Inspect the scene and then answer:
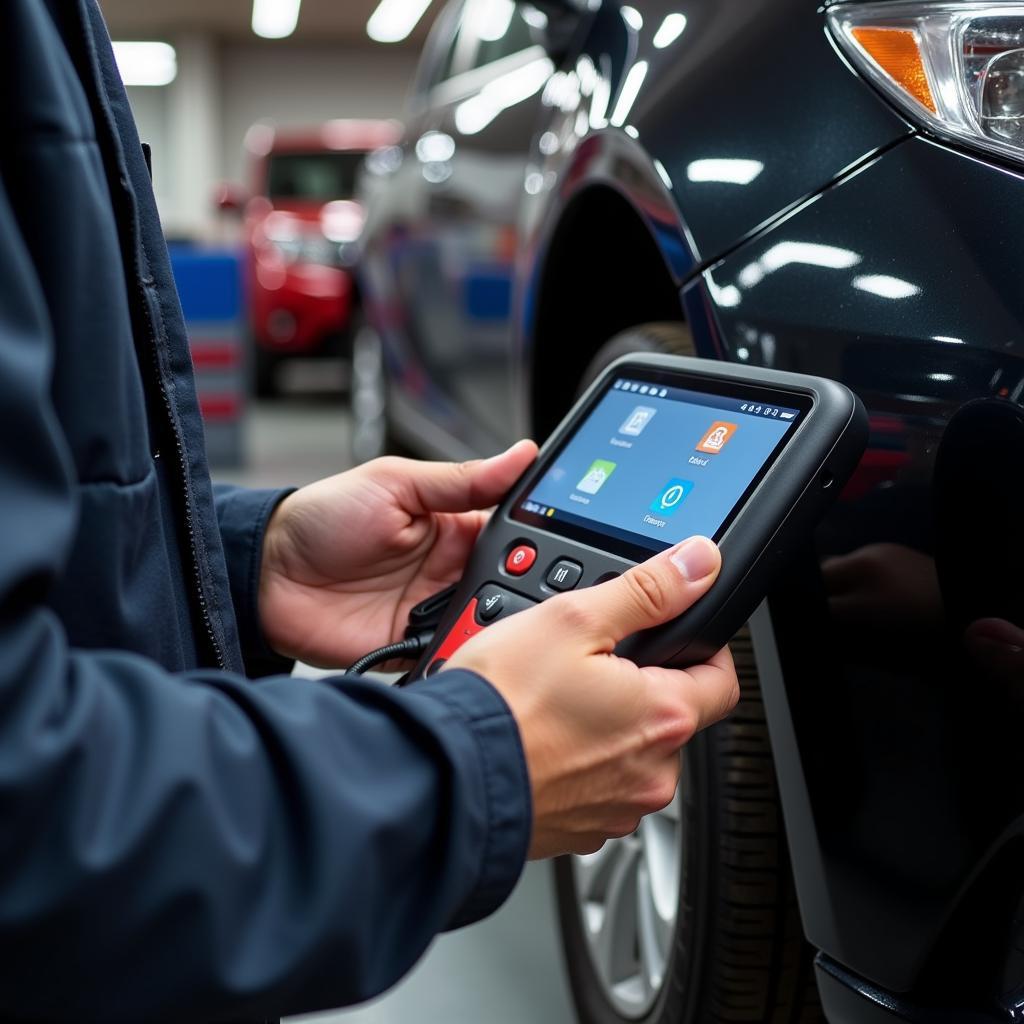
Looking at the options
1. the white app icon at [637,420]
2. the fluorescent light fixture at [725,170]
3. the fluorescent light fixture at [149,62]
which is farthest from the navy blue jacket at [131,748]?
the fluorescent light fixture at [149,62]

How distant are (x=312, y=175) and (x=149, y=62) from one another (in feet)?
30.8

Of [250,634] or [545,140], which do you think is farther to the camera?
[545,140]

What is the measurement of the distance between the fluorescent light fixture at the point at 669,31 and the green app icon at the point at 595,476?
1.35ft

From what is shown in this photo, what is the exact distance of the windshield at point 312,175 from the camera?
658 centimetres

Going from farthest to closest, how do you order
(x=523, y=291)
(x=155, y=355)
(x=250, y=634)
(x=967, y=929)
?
(x=523, y=291) < (x=250, y=634) < (x=967, y=929) < (x=155, y=355)

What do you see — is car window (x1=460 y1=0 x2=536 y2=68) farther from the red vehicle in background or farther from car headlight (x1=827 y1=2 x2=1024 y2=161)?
the red vehicle in background

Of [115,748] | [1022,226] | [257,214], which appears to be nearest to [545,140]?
[1022,226]

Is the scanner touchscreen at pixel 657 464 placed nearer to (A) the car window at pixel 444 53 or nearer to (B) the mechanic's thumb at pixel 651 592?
(B) the mechanic's thumb at pixel 651 592

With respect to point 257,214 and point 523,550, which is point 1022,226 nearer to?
point 523,550

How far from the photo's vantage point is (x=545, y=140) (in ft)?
5.05

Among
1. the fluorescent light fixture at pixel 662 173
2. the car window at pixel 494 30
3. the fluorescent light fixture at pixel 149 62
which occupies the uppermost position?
the fluorescent light fixture at pixel 662 173

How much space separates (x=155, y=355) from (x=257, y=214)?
19.3ft

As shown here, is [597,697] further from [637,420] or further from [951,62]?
[951,62]

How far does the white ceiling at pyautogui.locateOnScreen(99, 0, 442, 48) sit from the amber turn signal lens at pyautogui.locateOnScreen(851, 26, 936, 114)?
11944 millimetres
